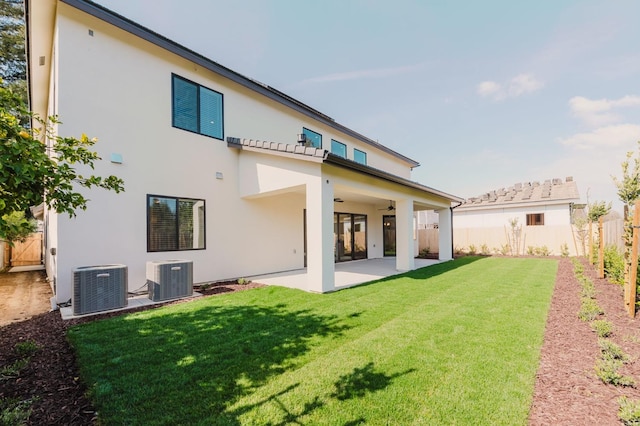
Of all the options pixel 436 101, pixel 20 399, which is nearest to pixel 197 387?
pixel 20 399

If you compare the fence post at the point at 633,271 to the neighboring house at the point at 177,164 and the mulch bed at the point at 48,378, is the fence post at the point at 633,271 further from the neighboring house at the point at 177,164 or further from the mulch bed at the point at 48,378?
the mulch bed at the point at 48,378

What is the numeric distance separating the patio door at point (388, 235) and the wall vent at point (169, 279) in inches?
502

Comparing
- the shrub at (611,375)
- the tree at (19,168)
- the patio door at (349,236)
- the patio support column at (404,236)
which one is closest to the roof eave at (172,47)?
the patio door at (349,236)

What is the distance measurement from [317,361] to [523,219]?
891 inches

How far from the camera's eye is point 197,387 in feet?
10.1

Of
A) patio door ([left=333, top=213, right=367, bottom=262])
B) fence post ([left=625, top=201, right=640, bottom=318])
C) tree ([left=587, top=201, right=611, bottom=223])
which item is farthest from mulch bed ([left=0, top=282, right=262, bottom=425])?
tree ([left=587, top=201, right=611, bottom=223])

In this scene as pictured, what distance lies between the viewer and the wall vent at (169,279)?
676cm

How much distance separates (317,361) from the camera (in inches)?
145

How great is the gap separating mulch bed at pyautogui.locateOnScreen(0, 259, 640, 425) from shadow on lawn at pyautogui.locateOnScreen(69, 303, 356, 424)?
0.20 m

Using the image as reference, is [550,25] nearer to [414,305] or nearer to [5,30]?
[414,305]

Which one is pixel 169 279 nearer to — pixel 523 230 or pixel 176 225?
pixel 176 225

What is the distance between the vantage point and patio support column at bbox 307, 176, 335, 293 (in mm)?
7430

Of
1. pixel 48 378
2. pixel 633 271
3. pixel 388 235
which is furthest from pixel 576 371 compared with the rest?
pixel 388 235

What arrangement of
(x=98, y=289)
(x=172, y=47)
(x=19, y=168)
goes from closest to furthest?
(x=19, y=168)
(x=98, y=289)
(x=172, y=47)
